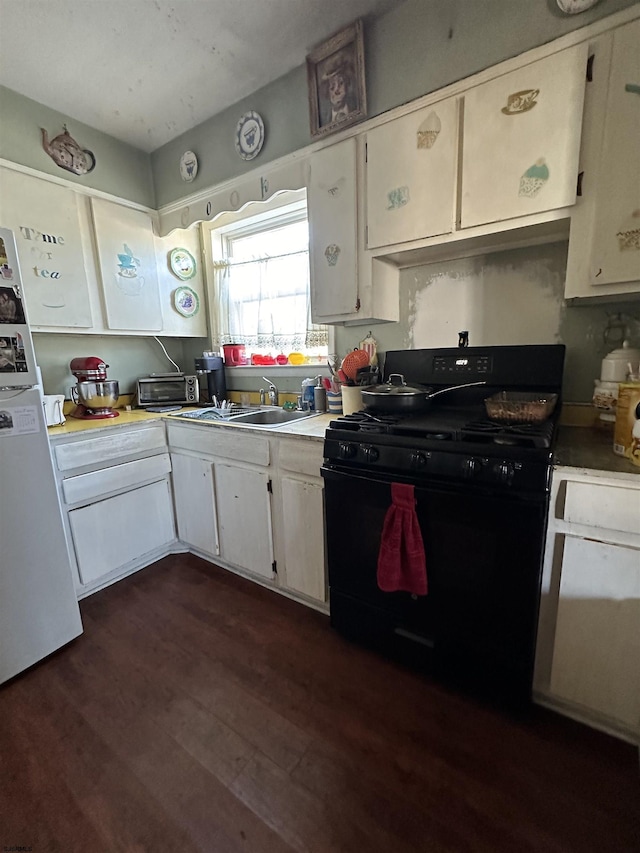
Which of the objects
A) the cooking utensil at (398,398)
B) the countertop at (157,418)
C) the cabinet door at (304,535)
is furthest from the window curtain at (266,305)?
the cabinet door at (304,535)

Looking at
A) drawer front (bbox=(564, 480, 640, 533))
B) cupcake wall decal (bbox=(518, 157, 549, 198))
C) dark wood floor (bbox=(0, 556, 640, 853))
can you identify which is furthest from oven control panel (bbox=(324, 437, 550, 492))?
cupcake wall decal (bbox=(518, 157, 549, 198))

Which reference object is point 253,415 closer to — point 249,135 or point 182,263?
point 182,263

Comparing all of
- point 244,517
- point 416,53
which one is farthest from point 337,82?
point 244,517

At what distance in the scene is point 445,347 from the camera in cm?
182

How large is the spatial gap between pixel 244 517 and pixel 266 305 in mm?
1486

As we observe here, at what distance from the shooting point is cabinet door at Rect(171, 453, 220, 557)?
211cm

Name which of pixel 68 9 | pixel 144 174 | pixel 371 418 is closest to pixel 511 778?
pixel 371 418

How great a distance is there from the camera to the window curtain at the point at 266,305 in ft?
8.06

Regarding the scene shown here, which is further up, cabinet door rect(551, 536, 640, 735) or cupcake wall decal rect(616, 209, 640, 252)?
cupcake wall decal rect(616, 209, 640, 252)

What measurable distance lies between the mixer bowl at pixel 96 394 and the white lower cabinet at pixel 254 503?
39 cm

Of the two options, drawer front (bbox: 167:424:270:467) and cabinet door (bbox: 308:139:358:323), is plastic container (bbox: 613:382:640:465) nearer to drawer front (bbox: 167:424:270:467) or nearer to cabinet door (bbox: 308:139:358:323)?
cabinet door (bbox: 308:139:358:323)

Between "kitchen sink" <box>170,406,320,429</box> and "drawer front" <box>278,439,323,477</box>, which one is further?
"kitchen sink" <box>170,406,320,429</box>

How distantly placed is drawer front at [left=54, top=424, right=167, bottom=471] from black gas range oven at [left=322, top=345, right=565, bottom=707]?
48.6 inches

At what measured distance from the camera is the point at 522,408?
1.29 meters
